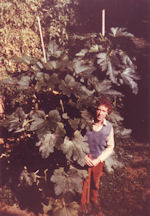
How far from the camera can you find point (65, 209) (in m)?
2.77

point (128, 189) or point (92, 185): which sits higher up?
point (92, 185)

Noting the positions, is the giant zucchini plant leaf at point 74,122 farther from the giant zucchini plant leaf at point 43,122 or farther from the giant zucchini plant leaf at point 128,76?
the giant zucchini plant leaf at point 128,76

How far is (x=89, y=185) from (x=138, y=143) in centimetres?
150

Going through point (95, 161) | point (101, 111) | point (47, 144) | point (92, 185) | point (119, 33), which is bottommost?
Answer: point (92, 185)

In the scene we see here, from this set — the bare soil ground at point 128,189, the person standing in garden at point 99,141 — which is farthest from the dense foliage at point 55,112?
the bare soil ground at point 128,189

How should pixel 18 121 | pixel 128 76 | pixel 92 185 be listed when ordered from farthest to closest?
pixel 128 76, pixel 92 185, pixel 18 121

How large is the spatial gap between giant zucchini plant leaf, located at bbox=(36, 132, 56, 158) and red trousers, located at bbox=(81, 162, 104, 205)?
702mm

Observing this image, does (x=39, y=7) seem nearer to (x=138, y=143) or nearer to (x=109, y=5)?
(x=109, y=5)

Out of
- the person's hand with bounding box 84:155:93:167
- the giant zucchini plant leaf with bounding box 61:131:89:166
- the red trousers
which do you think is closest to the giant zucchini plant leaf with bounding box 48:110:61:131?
the giant zucchini plant leaf with bounding box 61:131:89:166

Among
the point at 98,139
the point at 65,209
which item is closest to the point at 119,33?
the point at 98,139

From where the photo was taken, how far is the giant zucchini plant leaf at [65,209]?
8.98 feet

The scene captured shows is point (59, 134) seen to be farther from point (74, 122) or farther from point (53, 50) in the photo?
point (53, 50)

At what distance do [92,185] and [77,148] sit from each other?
2.82 ft

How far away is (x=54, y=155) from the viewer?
285 cm
